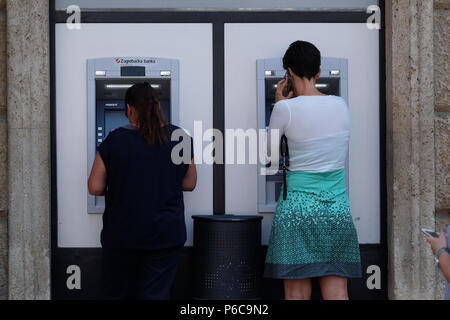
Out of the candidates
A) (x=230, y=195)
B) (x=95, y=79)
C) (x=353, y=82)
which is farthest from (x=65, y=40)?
(x=353, y=82)

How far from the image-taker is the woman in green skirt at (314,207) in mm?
4117

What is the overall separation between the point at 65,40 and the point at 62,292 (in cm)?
165

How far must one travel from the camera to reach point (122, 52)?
5199mm

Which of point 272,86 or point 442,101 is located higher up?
point 272,86

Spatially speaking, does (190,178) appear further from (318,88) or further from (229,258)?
(318,88)

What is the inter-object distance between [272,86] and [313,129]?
112 centimetres

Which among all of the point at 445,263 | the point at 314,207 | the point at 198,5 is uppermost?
the point at 198,5

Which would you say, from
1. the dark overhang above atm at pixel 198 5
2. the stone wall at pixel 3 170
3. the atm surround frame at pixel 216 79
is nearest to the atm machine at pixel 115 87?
the atm surround frame at pixel 216 79

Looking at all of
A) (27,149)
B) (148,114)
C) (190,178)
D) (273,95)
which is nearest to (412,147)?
(273,95)

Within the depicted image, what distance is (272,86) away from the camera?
204 inches

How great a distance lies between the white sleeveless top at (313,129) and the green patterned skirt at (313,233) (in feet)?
0.22

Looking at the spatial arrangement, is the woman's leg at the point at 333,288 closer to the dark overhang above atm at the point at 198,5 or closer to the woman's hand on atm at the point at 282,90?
the woman's hand on atm at the point at 282,90

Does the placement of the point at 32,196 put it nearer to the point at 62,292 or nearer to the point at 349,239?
the point at 62,292

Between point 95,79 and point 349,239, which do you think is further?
point 95,79
